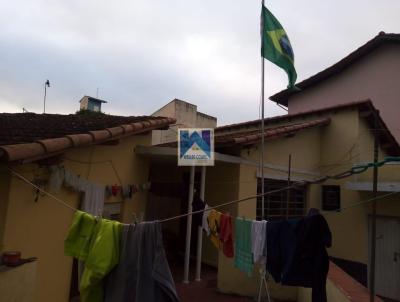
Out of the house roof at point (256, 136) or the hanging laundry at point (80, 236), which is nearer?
the hanging laundry at point (80, 236)

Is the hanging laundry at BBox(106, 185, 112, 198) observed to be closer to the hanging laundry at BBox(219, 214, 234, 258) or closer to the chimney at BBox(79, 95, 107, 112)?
the hanging laundry at BBox(219, 214, 234, 258)

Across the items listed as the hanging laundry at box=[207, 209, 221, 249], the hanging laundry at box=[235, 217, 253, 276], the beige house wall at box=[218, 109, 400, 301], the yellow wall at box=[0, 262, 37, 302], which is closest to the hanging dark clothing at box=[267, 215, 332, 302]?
the hanging laundry at box=[235, 217, 253, 276]

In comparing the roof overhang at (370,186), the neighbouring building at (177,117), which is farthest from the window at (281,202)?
the neighbouring building at (177,117)

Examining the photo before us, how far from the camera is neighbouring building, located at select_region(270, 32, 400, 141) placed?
49.4ft

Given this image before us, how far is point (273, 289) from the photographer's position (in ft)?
26.5

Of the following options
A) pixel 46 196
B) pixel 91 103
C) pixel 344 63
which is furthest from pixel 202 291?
pixel 91 103

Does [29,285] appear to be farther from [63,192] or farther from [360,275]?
[360,275]

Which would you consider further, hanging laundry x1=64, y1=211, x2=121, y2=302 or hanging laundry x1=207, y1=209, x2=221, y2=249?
hanging laundry x1=207, y1=209, x2=221, y2=249

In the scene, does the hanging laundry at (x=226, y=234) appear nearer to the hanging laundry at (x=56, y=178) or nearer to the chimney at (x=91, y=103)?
the hanging laundry at (x=56, y=178)

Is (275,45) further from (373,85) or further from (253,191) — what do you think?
(373,85)

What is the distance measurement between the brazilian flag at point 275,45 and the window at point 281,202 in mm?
3443

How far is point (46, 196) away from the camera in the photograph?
18.9ft

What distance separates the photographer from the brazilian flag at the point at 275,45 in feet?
21.5

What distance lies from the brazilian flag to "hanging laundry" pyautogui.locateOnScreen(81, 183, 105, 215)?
4.07 meters
